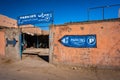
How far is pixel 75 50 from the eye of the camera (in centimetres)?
1234

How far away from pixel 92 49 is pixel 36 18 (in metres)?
6.01

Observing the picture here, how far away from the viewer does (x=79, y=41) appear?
12242 mm

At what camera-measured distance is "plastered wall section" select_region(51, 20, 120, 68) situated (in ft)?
36.3

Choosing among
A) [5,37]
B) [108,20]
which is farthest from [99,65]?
[5,37]

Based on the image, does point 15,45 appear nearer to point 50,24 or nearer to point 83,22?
point 50,24

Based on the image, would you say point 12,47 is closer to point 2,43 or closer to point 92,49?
point 2,43

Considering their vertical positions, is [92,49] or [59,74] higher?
[92,49]

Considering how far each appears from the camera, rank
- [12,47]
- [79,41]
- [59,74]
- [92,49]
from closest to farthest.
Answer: [59,74] → [92,49] → [79,41] → [12,47]

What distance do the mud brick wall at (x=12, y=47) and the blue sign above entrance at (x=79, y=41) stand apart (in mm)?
4909

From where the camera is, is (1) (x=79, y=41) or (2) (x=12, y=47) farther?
(2) (x=12, y=47)

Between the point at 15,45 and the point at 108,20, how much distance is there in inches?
355

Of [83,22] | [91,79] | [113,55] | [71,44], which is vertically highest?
[83,22]

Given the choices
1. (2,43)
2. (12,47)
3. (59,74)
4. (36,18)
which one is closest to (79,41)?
(59,74)

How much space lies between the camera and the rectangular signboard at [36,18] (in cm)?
1407
